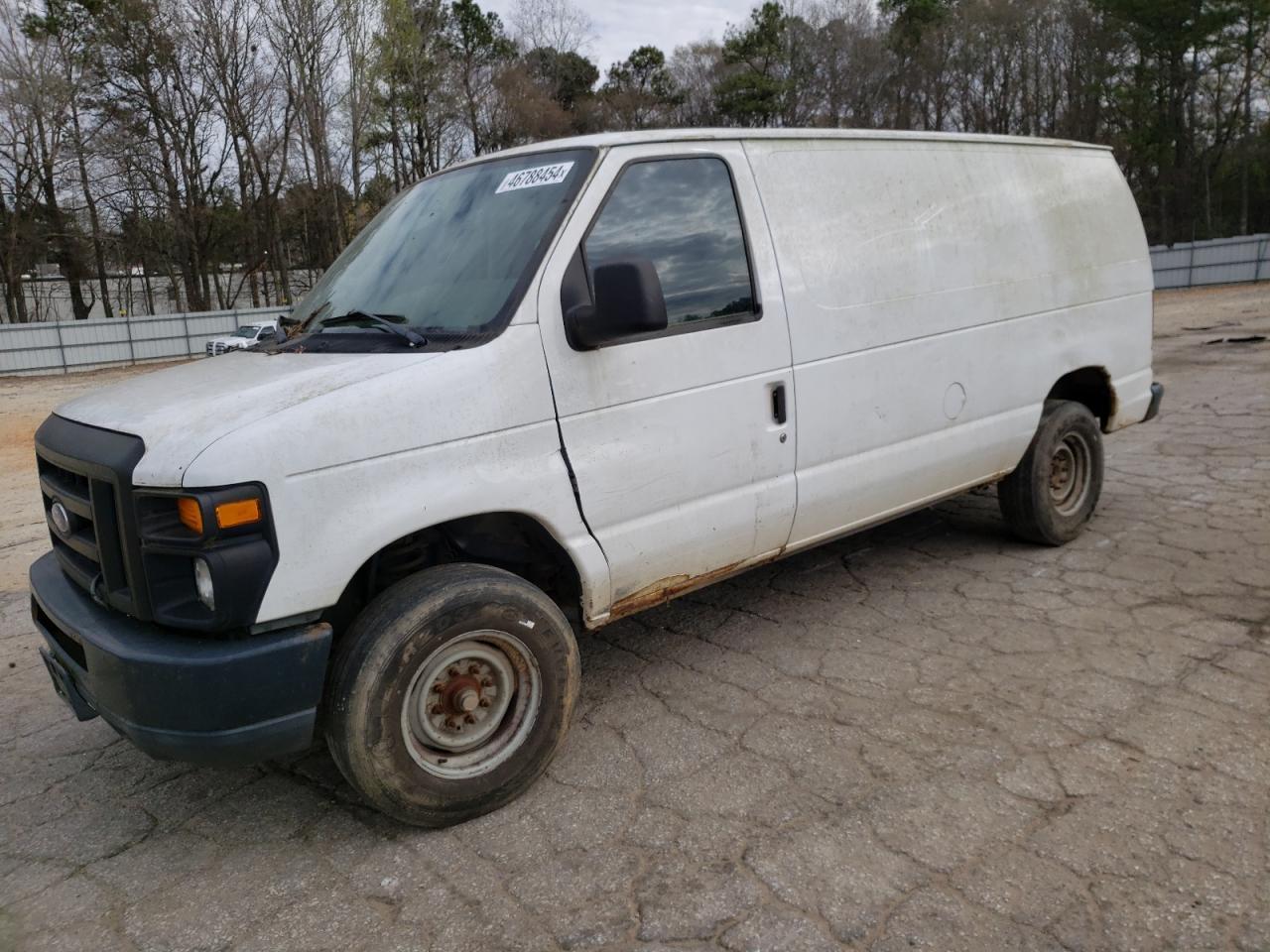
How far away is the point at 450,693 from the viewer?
10.3ft

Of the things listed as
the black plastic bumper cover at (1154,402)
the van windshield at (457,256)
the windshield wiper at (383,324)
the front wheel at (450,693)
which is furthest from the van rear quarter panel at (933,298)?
the windshield wiper at (383,324)

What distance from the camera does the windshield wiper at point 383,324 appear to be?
3.26 metres

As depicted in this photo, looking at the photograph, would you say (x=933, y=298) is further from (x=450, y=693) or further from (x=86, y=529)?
(x=86, y=529)

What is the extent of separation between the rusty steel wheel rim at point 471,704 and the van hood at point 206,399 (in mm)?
910

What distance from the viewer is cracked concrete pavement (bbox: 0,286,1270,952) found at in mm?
2635

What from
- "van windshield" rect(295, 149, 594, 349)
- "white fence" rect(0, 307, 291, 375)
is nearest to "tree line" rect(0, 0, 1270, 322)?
"white fence" rect(0, 307, 291, 375)

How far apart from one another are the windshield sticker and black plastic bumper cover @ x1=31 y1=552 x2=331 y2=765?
71.2 inches

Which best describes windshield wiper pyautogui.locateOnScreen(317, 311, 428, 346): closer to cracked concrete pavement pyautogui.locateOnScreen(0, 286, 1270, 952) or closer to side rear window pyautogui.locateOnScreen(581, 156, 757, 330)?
side rear window pyautogui.locateOnScreen(581, 156, 757, 330)

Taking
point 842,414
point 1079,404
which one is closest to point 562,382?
point 842,414

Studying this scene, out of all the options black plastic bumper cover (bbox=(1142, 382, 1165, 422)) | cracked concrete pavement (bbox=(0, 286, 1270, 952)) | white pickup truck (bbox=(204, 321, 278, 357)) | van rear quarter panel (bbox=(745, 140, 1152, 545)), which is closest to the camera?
cracked concrete pavement (bbox=(0, 286, 1270, 952))

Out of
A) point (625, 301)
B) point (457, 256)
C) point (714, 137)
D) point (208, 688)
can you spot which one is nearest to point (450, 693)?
point (208, 688)

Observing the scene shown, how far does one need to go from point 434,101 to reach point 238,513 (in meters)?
43.0

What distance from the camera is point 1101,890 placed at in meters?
2.63

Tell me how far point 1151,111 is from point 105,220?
48.2 metres
